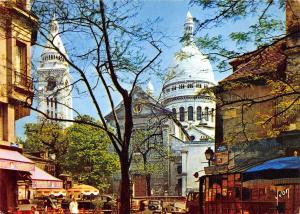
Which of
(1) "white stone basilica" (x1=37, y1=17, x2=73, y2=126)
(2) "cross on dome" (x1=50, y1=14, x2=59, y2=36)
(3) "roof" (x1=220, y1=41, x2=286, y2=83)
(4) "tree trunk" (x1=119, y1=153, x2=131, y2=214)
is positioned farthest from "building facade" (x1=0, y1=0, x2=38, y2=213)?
(3) "roof" (x1=220, y1=41, x2=286, y2=83)

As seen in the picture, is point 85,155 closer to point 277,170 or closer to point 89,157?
point 89,157

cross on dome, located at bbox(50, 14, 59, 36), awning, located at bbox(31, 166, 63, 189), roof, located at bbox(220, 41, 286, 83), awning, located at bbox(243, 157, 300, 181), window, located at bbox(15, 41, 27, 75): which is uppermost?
window, located at bbox(15, 41, 27, 75)

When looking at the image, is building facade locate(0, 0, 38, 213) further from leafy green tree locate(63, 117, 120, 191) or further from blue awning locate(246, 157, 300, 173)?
leafy green tree locate(63, 117, 120, 191)

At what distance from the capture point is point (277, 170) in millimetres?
8656

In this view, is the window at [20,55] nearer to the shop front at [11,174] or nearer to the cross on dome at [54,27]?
the shop front at [11,174]

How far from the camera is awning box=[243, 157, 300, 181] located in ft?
28.3

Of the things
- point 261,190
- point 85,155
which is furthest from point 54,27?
point 85,155

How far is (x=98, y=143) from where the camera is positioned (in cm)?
3991

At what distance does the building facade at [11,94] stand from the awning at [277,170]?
4979mm

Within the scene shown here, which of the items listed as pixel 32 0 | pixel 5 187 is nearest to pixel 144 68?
pixel 32 0

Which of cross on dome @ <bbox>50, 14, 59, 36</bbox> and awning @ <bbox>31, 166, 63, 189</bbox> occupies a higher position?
cross on dome @ <bbox>50, 14, 59, 36</bbox>

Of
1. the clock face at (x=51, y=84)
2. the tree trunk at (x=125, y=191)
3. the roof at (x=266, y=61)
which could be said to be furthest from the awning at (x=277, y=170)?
the clock face at (x=51, y=84)

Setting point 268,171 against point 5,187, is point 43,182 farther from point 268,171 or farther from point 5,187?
point 268,171

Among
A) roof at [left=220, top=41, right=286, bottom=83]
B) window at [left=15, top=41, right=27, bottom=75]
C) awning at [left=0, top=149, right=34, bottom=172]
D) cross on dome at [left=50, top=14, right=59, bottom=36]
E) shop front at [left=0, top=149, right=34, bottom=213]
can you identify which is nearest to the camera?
roof at [left=220, top=41, right=286, bottom=83]
